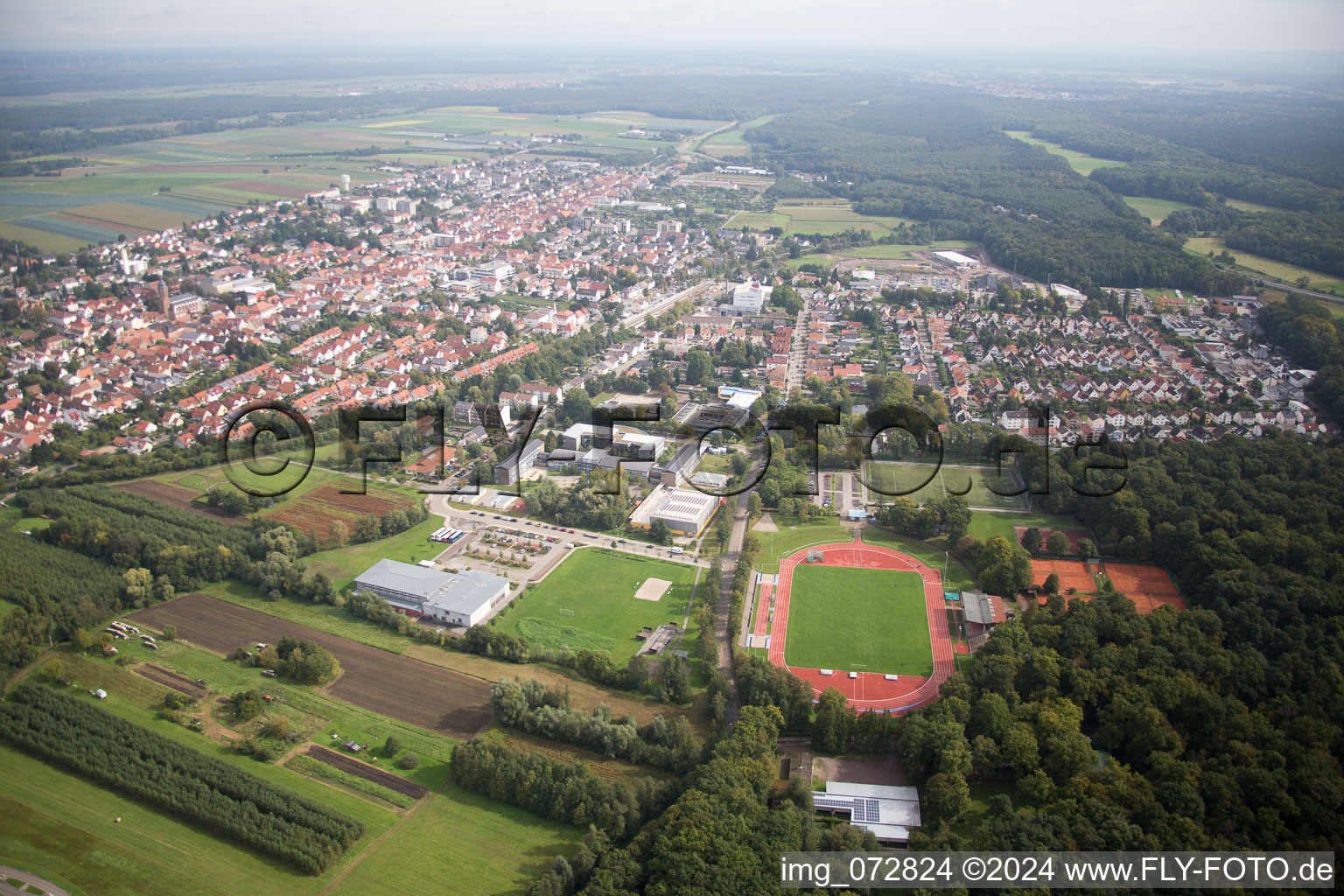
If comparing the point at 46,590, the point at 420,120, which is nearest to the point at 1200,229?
the point at 46,590

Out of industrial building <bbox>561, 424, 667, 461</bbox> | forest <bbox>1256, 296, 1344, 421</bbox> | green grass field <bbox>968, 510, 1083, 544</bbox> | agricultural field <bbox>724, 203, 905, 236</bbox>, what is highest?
agricultural field <bbox>724, 203, 905, 236</bbox>

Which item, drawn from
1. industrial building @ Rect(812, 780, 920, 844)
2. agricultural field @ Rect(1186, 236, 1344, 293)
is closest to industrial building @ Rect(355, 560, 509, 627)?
industrial building @ Rect(812, 780, 920, 844)

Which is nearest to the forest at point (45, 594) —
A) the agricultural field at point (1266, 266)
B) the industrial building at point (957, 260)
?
the industrial building at point (957, 260)

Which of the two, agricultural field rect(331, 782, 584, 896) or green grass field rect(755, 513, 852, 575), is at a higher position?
green grass field rect(755, 513, 852, 575)

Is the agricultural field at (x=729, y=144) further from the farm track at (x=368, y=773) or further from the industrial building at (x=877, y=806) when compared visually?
the industrial building at (x=877, y=806)

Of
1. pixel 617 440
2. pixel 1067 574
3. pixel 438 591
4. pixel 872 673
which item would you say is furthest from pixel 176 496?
pixel 1067 574

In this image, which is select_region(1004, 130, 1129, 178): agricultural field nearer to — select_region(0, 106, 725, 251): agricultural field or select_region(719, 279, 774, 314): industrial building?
select_region(0, 106, 725, 251): agricultural field
